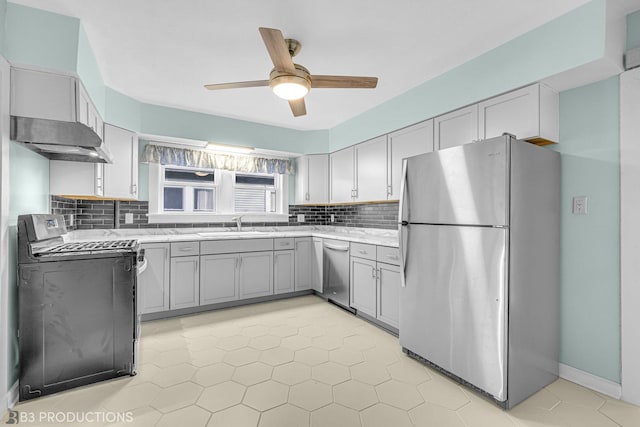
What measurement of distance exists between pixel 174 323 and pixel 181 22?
279 centimetres

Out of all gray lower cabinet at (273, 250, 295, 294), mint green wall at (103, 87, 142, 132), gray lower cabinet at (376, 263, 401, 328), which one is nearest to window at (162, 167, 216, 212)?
mint green wall at (103, 87, 142, 132)

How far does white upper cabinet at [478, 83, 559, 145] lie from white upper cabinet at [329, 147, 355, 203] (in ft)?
6.40

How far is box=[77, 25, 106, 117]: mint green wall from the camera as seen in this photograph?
2.05 metres

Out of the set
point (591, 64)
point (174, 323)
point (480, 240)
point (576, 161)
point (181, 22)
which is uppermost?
point (181, 22)

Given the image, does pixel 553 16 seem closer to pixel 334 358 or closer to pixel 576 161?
pixel 576 161

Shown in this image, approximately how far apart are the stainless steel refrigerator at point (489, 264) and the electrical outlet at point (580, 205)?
10 centimetres

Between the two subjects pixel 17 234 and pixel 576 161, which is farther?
pixel 576 161

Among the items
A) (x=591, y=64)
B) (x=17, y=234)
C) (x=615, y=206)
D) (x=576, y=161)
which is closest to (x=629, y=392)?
(x=615, y=206)

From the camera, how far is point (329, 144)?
4535 millimetres

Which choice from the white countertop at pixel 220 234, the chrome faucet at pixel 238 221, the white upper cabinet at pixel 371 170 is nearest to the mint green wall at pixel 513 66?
the white upper cabinet at pixel 371 170

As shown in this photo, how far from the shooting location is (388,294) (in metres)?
2.95

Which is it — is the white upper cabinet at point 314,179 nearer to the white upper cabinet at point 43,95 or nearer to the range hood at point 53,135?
the range hood at point 53,135

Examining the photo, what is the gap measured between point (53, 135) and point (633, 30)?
3.80 meters

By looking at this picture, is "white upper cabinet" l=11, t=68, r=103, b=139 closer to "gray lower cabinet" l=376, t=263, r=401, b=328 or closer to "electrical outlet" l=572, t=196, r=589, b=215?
"gray lower cabinet" l=376, t=263, r=401, b=328
